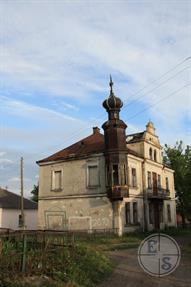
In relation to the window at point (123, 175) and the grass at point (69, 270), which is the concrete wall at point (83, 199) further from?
the grass at point (69, 270)

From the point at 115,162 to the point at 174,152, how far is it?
69.9 ft

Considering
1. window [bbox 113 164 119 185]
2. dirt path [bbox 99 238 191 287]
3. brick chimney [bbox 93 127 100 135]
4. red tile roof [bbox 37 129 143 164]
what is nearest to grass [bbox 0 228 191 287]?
dirt path [bbox 99 238 191 287]

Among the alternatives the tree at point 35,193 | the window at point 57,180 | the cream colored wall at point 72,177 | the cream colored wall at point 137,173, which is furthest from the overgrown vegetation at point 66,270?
the tree at point 35,193

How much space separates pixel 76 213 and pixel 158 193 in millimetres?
9889

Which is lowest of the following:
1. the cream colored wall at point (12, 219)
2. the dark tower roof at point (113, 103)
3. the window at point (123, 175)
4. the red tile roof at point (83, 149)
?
the cream colored wall at point (12, 219)

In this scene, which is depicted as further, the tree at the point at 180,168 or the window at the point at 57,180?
the tree at the point at 180,168

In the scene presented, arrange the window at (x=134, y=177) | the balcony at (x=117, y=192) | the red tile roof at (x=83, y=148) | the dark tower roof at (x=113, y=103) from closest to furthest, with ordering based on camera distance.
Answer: the balcony at (x=117, y=192)
the dark tower roof at (x=113, y=103)
the red tile roof at (x=83, y=148)
the window at (x=134, y=177)

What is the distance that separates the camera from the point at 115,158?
3094 centimetres

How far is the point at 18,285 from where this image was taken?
8906 millimetres

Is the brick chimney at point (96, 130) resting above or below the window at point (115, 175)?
above

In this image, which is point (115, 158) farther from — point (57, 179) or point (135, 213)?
point (57, 179)

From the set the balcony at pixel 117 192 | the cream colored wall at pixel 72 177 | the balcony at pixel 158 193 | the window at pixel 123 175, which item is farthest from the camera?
the balcony at pixel 158 193

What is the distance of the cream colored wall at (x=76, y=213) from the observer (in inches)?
1221

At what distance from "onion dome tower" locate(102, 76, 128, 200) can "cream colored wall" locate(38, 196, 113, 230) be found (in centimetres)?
141
